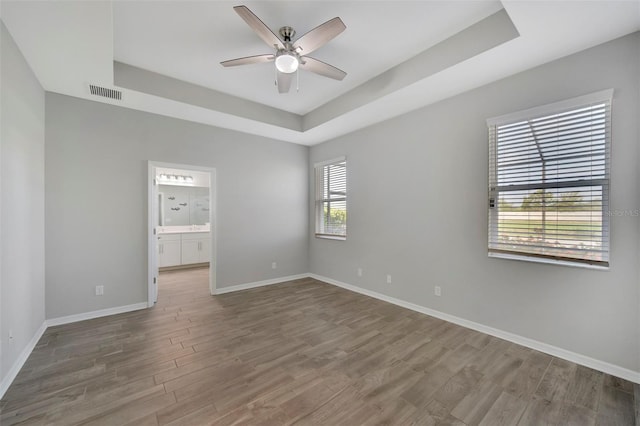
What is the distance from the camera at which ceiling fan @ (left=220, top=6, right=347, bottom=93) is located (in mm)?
2031

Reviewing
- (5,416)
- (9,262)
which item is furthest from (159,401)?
(9,262)

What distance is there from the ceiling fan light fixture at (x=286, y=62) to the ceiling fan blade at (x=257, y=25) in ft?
0.31

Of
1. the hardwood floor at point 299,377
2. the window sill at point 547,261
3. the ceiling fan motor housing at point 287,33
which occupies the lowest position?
the hardwood floor at point 299,377

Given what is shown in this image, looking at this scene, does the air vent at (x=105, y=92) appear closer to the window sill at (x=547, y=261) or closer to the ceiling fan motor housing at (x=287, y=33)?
the ceiling fan motor housing at (x=287, y=33)

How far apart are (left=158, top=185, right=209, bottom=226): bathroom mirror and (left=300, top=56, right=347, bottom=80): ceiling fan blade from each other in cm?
567

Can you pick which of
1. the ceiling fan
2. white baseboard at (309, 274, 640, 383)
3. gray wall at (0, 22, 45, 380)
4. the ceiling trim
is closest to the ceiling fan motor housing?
the ceiling fan

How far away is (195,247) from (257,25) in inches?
228

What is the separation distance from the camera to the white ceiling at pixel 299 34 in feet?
6.59

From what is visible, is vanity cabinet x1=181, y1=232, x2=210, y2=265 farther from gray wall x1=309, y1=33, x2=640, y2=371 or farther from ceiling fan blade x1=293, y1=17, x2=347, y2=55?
ceiling fan blade x1=293, y1=17, x2=347, y2=55

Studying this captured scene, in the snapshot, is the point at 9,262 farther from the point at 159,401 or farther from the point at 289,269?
the point at 289,269

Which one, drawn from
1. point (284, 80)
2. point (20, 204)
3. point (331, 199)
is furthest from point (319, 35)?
point (331, 199)

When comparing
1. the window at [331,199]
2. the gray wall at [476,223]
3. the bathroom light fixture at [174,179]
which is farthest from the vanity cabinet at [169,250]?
the gray wall at [476,223]

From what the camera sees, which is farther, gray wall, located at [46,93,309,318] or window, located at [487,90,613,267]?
gray wall, located at [46,93,309,318]

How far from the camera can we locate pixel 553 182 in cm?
254
